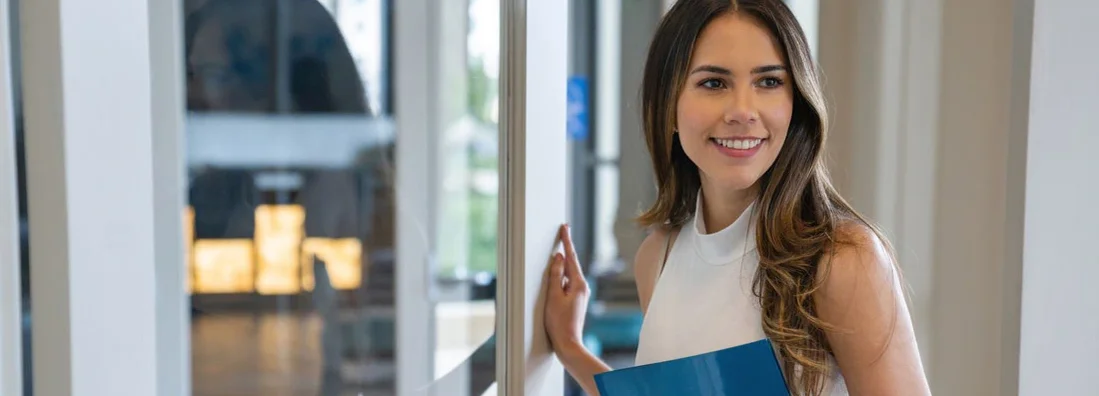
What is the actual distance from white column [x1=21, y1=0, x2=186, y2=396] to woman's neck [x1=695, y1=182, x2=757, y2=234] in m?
0.62

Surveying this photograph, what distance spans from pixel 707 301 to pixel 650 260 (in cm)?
20

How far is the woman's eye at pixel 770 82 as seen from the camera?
891 mm

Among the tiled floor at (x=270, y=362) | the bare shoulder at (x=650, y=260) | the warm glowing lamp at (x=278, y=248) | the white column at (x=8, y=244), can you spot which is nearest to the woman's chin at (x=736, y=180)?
the bare shoulder at (x=650, y=260)

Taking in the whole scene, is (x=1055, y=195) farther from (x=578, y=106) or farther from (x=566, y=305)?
(x=578, y=106)

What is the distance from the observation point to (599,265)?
13.3 feet

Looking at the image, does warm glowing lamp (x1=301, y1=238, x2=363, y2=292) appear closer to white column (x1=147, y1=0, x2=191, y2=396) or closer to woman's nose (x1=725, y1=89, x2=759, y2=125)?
white column (x1=147, y1=0, x2=191, y2=396)

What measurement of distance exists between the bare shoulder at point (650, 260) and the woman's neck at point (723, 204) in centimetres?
10

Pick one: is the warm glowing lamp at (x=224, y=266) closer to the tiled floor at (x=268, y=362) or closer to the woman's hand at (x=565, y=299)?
the tiled floor at (x=268, y=362)

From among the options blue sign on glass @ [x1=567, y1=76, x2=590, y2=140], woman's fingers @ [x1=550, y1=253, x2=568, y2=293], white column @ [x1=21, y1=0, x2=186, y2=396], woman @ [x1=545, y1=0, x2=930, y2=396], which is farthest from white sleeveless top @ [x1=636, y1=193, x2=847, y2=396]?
blue sign on glass @ [x1=567, y1=76, x2=590, y2=140]

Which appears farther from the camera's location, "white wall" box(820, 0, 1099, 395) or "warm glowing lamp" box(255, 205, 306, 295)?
"warm glowing lamp" box(255, 205, 306, 295)

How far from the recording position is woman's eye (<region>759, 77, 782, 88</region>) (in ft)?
2.92

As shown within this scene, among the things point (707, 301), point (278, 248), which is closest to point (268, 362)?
point (278, 248)

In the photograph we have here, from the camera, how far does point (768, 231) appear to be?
910 mm

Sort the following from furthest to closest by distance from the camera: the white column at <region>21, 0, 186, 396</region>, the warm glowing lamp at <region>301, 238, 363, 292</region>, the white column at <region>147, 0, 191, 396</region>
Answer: the warm glowing lamp at <region>301, 238, 363, 292</region>, the white column at <region>147, 0, 191, 396</region>, the white column at <region>21, 0, 186, 396</region>
